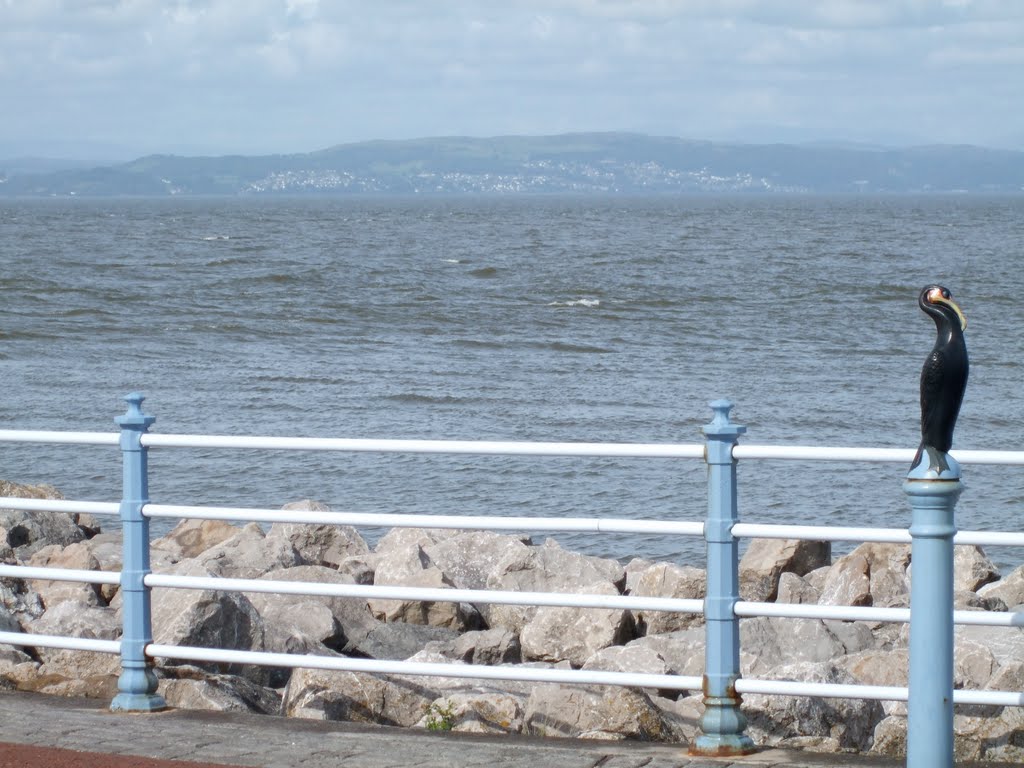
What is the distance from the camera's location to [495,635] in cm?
802

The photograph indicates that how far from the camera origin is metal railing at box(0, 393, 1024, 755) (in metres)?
4.59

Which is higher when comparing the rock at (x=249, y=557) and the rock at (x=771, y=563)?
the rock at (x=249, y=557)

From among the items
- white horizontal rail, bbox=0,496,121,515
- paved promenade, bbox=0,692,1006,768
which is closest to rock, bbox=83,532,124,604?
white horizontal rail, bbox=0,496,121,515

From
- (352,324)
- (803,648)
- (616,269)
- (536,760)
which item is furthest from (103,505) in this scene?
(616,269)

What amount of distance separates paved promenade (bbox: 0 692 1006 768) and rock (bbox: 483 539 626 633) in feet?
13.4

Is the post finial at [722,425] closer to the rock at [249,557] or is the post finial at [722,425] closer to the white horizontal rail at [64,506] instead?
the white horizontal rail at [64,506]

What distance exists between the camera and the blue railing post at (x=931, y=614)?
3953mm

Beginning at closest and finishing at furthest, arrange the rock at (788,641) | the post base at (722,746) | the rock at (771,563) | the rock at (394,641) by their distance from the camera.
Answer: the post base at (722,746)
the rock at (788,641)
the rock at (394,641)
the rock at (771,563)

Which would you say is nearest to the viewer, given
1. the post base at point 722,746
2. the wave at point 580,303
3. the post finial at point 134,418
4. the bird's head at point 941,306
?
the bird's head at point 941,306

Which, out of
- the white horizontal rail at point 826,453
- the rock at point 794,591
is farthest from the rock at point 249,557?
the white horizontal rail at point 826,453

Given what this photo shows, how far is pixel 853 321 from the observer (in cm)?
3728

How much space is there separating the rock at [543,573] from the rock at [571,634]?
96 cm

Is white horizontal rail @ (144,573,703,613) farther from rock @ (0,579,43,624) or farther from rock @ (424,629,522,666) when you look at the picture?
rock @ (0,579,43,624)

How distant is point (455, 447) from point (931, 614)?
174 cm
